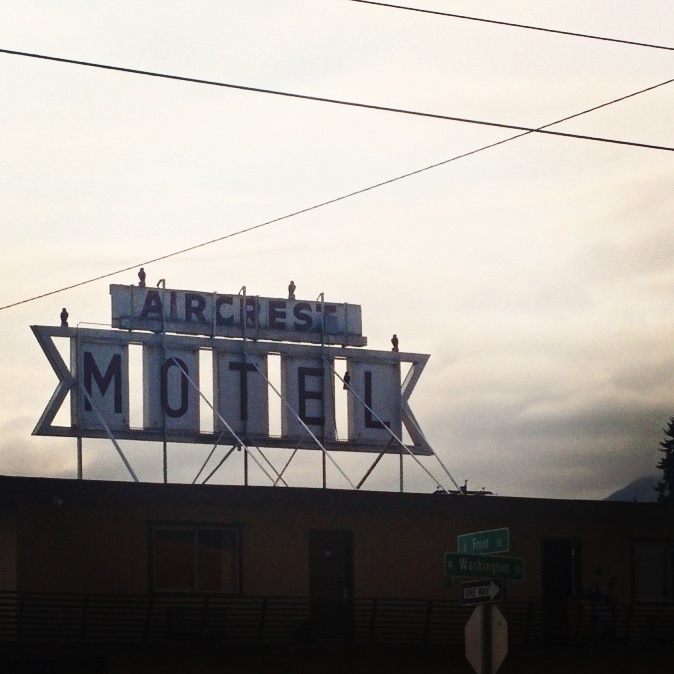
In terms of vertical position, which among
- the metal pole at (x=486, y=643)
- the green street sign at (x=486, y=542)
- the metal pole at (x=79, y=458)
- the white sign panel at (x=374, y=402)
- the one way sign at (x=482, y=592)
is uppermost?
the white sign panel at (x=374, y=402)

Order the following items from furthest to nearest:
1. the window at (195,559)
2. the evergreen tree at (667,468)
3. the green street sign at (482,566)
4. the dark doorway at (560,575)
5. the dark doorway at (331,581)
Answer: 1. the evergreen tree at (667,468)
2. the dark doorway at (560,575)
3. the dark doorway at (331,581)
4. the window at (195,559)
5. the green street sign at (482,566)

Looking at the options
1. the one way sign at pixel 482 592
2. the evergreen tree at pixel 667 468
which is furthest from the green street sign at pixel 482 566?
the evergreen tree at pixel 667 468

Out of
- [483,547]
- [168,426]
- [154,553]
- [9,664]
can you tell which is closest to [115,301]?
[168,426]

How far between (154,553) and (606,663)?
1087 cm

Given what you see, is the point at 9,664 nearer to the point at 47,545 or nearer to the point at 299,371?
the point at 47,545

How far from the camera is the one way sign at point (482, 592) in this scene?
2142 centimetres

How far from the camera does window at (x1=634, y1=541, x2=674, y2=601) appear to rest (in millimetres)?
37344

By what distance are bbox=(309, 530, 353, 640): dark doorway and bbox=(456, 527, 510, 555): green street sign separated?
9.88 meters

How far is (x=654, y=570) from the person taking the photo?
37656 millimetres

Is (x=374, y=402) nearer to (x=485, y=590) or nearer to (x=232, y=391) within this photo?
(x=232, y=391)

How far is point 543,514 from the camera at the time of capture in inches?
1421

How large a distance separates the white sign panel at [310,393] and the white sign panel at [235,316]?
75 centimetres

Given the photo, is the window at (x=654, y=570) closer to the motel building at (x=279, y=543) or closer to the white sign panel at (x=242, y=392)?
the motel building at (x=279, y=543)

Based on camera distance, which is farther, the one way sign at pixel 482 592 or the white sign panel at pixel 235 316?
the white sign panel at pixel 235 316
